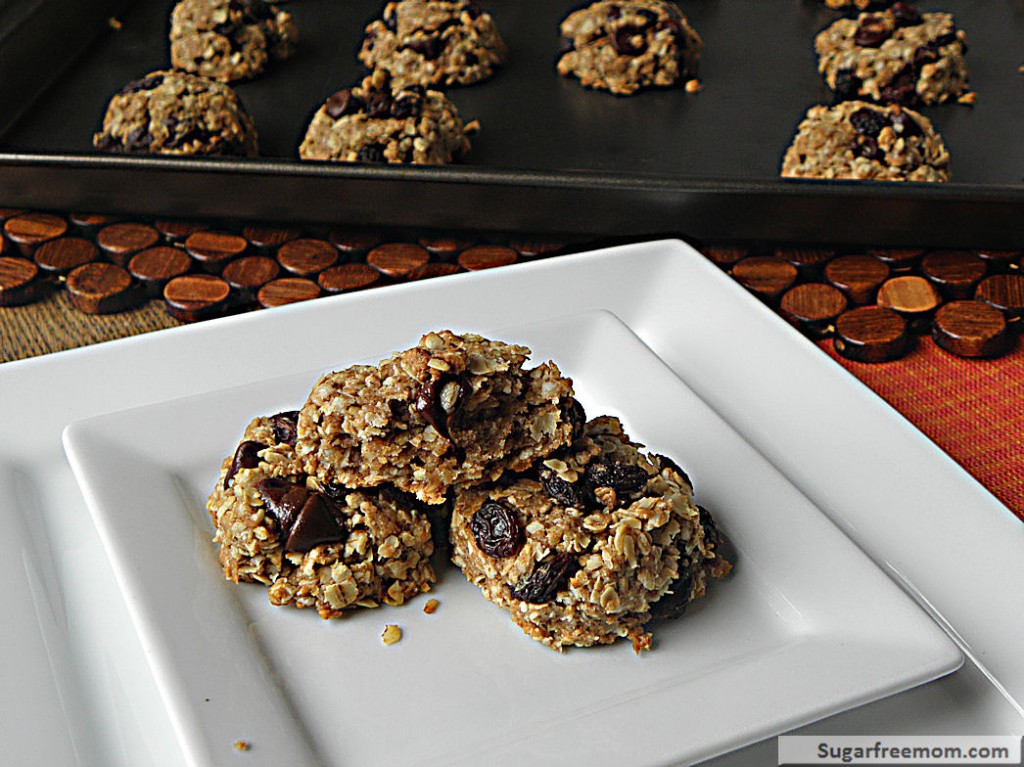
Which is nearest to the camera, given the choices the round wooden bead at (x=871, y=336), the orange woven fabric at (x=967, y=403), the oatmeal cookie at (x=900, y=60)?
the orange woven fabric at (x=967, y=403)

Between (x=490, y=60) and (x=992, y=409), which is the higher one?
(x=490, y=60)

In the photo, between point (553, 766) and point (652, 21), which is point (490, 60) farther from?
point (553, 766)

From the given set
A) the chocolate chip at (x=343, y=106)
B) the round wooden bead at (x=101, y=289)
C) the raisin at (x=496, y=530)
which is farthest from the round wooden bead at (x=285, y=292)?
the raisin at (x=496, y=530)

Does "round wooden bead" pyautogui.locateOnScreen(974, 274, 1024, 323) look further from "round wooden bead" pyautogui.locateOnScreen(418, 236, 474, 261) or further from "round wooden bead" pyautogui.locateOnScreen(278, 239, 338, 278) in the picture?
"round wooden bead" pyautogui.locateOnScreen(278, 239, 338, 278)

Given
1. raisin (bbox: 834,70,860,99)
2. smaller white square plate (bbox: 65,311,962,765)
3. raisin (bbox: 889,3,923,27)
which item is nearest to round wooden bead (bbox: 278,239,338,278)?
smaller white square plate (bbox: 65,311,962,765)

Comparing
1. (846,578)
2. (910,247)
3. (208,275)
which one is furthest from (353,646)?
(910,247)

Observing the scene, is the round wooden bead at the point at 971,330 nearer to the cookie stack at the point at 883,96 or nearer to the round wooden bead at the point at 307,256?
the cookie stack at the point at 883,96

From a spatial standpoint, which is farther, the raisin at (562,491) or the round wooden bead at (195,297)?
the round wooden bead at (195,297)
